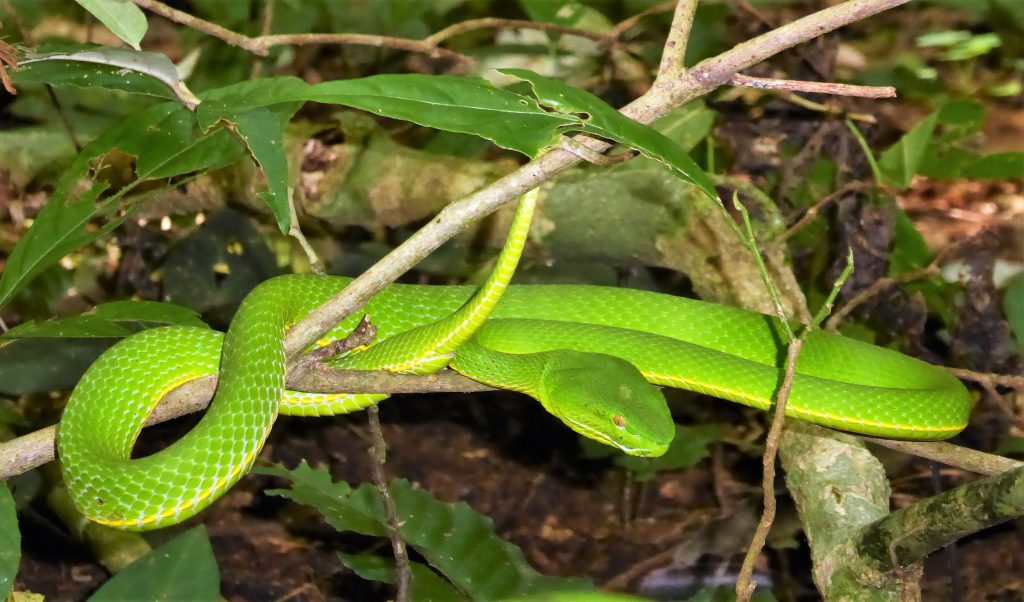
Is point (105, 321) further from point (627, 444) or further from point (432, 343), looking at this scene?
point (627, 444)

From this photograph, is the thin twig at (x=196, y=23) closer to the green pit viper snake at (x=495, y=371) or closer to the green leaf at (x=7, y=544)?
the green pit viper snake at (x=495, y=371)

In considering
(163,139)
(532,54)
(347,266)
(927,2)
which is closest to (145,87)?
(163,139)

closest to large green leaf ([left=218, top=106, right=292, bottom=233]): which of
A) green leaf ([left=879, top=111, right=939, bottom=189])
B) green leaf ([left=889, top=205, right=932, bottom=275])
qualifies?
green leaf ([left=879, top=111, right=939, bottom=189])

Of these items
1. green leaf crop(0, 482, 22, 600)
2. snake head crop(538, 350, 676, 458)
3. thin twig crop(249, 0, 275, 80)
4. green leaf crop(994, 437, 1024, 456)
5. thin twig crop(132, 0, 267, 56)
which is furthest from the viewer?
thin twig crop(249, 0, 275, 80)

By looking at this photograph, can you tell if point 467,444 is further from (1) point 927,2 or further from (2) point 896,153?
(1) point 927,2

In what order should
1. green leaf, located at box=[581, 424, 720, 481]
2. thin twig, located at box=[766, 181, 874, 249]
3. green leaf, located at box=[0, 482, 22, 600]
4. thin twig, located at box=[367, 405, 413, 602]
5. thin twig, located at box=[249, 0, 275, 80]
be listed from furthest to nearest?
thin twig, located at box=[249, 0, 275, 80] → green leaf, located at box=[581, 424, 720, 481] → thin twig, located at box=[766, 181, 874, 249] → thin twig, located at box=[367, 405, 413, 602] → green leaf, located at box=[0, 482, 22, 600]

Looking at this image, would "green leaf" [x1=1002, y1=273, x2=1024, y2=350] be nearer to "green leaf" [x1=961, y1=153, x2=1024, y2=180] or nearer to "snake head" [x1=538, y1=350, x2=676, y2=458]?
"green leaf" [x1=961, y1=153, x2=1024, y2=180]

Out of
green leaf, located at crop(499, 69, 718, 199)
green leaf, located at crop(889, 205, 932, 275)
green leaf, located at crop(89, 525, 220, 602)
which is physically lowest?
green leaf, located at crop(89, 525, 220, 602)

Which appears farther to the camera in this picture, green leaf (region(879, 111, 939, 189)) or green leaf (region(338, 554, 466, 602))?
green leaf (region(879, 111, 939, 189))
